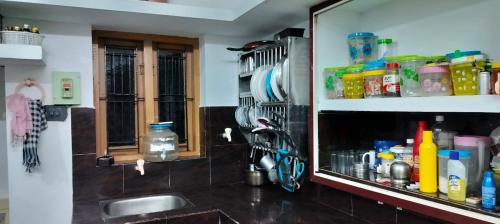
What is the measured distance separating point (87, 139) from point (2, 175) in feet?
2.36

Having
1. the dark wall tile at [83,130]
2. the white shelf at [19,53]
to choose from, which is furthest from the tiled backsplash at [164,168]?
the white shelf at [19,53]

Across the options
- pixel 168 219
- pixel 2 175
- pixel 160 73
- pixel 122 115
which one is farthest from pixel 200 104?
pixel 2 175

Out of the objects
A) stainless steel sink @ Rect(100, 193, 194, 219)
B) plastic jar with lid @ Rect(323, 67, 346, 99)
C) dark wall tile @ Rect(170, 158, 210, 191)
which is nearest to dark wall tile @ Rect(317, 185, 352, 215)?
plastic jar with lid @ Rect(323, 67, 346, 99)

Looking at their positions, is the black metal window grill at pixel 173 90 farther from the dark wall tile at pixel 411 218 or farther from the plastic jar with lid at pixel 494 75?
the plastic jar with lid at pixel 494 75

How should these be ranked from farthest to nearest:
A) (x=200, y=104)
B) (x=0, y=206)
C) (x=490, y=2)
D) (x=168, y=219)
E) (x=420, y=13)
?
(x=200, y=104), (x=0, y=206), (x=168, y=219), (x=420, y=13), (x=490, y=2)

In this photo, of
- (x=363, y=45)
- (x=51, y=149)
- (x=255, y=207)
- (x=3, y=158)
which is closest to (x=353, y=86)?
(x=363, y=45)

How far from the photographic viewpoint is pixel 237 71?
8.27 ft

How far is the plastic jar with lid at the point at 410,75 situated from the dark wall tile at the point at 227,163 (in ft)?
4.56

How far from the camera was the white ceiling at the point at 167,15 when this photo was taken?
1.76 meters

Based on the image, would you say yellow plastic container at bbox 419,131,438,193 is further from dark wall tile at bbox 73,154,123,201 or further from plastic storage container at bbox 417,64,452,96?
dark wall tile at bbox 73,154,123,201

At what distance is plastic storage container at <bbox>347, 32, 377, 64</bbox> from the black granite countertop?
0.73 metres

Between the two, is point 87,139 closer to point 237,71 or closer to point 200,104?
point 200,104

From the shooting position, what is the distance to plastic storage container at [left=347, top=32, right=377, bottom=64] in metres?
1.64

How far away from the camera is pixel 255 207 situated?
1.86 metres
